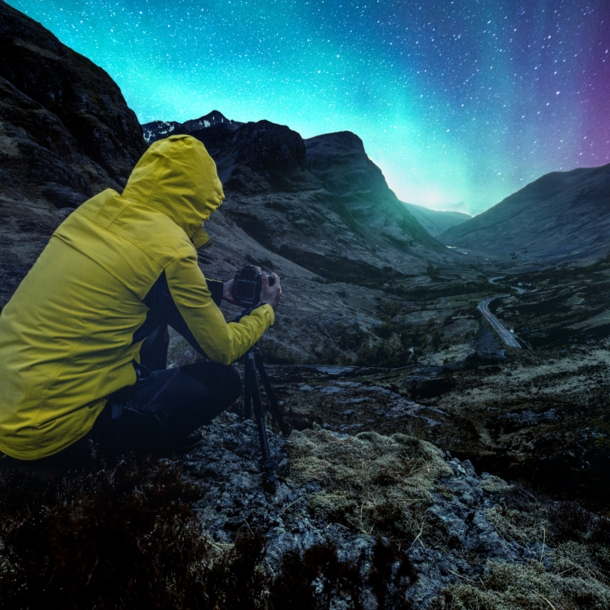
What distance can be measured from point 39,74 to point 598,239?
90.8 m

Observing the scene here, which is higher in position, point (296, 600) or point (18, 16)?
point (18, 16)

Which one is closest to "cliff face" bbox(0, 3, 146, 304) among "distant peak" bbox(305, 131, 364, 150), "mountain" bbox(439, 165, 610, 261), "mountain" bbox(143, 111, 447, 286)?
"mountain" bbox(143, 111, 447, 286)

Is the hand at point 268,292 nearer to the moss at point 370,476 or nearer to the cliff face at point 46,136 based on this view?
the moss at point 370,476

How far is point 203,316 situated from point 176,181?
3.48ft

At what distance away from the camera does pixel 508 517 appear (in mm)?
2822

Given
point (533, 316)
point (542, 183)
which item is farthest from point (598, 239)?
point (542, 183)

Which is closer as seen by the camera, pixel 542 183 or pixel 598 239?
pixel 598 239

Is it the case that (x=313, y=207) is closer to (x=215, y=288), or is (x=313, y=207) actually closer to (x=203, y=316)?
(x=215, y=288)

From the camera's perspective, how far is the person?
1.79m

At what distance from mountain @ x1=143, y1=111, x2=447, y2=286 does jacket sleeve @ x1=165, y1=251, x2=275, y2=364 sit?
88.2 ft

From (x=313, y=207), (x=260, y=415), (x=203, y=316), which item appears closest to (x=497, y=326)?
(x=260, y=415)

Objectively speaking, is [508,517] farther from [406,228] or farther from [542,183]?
[542,183]

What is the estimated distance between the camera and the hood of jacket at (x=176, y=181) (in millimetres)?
2246

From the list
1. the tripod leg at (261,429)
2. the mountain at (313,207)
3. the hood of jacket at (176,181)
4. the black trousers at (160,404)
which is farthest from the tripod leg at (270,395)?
the mountain at (313,207)
